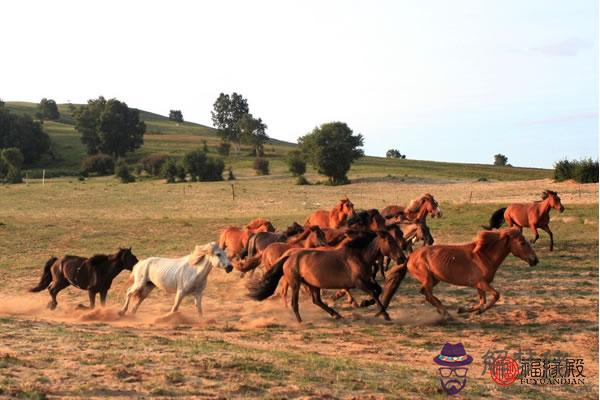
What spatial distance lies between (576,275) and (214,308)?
27.6 ft

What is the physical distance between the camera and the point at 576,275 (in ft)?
52.6

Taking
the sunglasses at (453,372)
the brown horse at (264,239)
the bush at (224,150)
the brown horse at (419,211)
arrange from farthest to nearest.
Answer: the bush at (224,150) < the brown horse at (419,211) < the brown horse at (264,239) < the sunglasses at (453,372)

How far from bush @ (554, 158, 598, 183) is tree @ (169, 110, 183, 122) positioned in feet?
370

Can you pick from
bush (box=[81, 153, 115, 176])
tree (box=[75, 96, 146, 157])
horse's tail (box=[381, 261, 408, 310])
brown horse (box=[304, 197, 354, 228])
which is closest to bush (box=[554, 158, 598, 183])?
brown horse (box=[304, 197, 354, 228])

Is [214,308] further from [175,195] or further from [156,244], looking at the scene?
[175,195]

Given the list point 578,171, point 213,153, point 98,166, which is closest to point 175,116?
point 213,153

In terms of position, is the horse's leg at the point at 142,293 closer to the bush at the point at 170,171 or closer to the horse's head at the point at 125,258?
the horse's head at the point at 125,258

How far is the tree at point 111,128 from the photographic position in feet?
295

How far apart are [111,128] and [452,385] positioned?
3430 inches

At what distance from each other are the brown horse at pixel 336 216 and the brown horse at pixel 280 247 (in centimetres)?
288

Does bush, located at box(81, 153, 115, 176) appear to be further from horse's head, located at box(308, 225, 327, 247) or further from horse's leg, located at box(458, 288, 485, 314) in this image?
horse's leg, located at box(458, 288, 485, 314)

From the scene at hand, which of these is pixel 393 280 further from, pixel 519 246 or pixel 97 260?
pixel 97 260

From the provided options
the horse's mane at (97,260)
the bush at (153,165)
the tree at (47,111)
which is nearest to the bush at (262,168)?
the bush at (153,165)

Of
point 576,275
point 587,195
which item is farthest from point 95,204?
point 576,275
